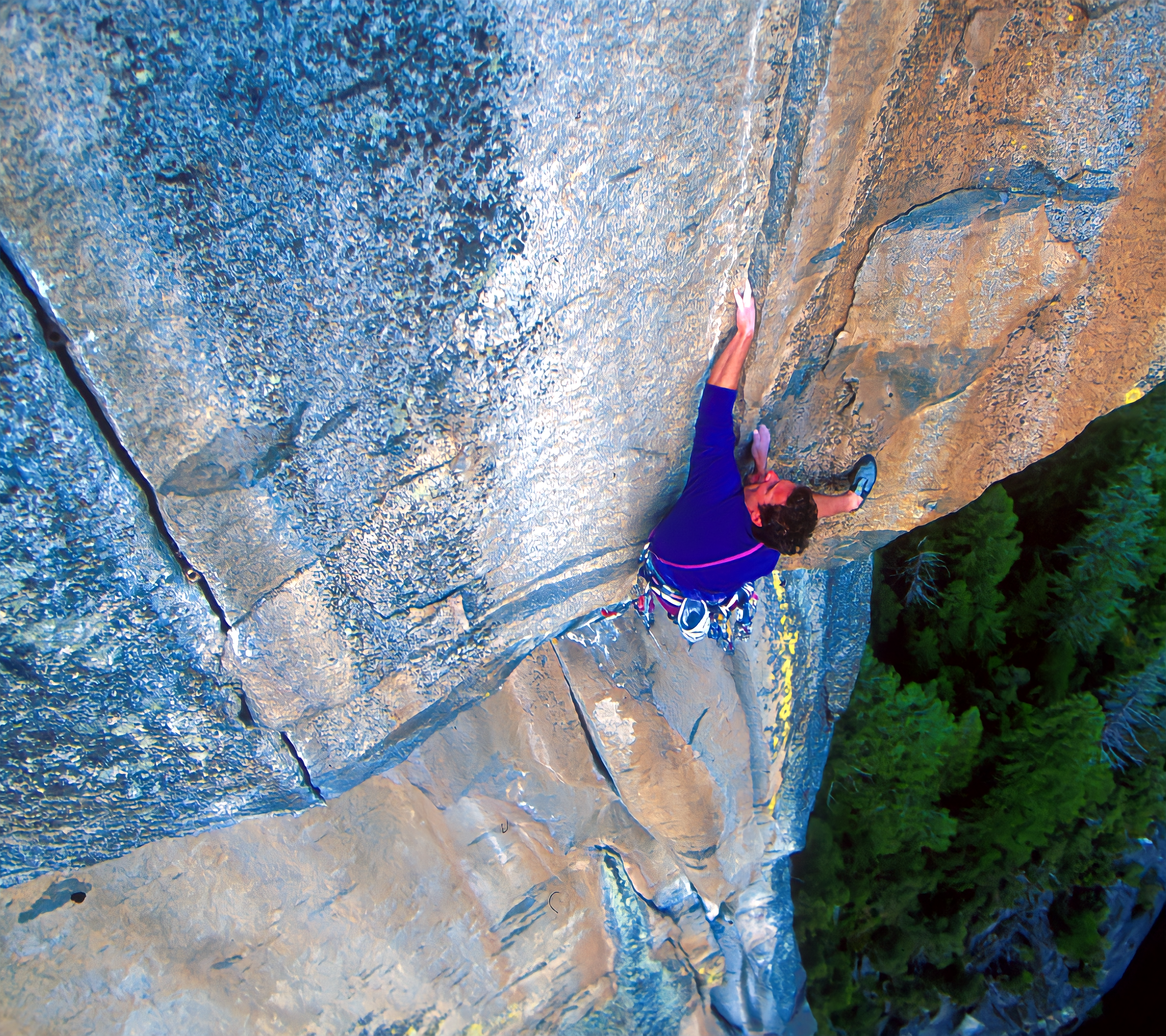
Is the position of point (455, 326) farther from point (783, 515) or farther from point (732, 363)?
point (783, 515)

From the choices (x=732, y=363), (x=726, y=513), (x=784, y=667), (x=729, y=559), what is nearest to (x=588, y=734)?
(x=784, y=667)

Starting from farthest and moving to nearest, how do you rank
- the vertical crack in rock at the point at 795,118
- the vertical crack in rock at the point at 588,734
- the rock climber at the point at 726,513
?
1. the vertical crack in rock at the point at 588,734
2. the rock climber at the point at 726,513
3. the vertical crack in rock at the point at 795,118

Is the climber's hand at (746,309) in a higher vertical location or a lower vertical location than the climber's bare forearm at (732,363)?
higher

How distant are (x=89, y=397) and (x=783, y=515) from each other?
1.82 m

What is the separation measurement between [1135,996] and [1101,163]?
26.8 ft

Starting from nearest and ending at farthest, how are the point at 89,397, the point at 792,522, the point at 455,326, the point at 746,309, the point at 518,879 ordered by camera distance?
the point at 89,397 → the point at 455,326 → the point at 746,309 → the point at 792,522 → the point at 518,879

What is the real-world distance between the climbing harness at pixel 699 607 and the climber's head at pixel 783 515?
93mm

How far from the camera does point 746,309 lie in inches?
65.0

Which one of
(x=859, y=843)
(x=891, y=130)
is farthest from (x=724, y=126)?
(x=859, y=843)

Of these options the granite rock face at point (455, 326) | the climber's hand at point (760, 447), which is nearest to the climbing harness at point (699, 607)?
the granite rock face at point (455, 326)

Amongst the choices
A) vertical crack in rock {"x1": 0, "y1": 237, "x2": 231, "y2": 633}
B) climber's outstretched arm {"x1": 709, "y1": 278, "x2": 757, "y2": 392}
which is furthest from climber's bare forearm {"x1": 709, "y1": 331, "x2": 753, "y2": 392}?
vertical crack in rock {"x1": 0, "y1": 237, "x2": 231, "y2": 633}

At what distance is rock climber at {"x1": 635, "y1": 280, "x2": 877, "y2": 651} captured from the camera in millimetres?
1747

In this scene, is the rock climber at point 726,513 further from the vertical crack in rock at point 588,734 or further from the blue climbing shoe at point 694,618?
the vertical crack in rock at point 588,734

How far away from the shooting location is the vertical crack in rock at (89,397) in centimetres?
114
